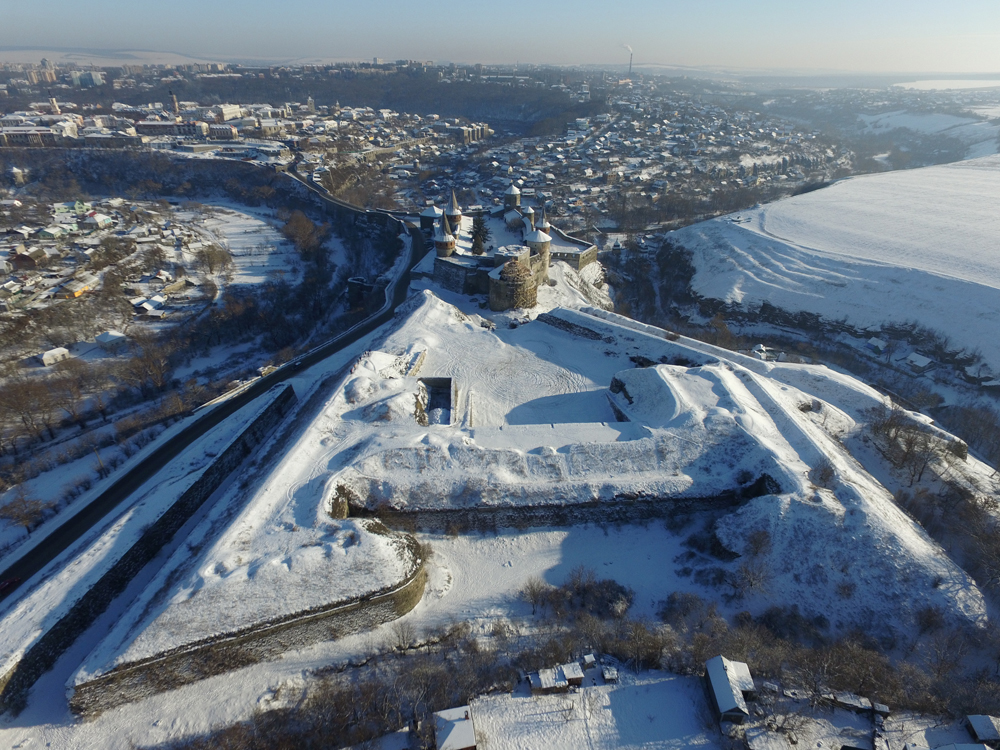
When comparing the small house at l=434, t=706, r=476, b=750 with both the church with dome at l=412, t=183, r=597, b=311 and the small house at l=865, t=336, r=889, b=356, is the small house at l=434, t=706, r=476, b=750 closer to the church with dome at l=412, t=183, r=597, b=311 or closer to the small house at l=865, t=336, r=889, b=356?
the church with dome at l=412, t=183, r=597, b=311

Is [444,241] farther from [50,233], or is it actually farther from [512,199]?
[50,233]

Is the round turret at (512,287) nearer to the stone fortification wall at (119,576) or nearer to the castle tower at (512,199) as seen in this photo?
the stone fortification wall at (119,576)

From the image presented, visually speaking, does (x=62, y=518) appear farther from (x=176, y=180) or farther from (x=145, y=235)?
(x=176, y=180)

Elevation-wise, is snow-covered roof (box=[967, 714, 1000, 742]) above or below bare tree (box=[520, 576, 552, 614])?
above

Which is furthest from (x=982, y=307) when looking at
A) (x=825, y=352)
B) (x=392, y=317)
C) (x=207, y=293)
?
(x=207, y=293)

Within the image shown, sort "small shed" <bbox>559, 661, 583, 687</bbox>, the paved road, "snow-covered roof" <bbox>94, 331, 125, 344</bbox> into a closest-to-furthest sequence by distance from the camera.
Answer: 1. "small shed" <bbox>559, 661, 583, 687</bbox>
2. the paved road
3. "snow-covered roof" <bbox>94, 331, 125, 344</bbox>

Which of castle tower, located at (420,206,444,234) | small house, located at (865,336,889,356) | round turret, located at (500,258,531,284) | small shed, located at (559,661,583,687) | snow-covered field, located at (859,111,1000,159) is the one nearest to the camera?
small shed, located at (559,661,583,687)

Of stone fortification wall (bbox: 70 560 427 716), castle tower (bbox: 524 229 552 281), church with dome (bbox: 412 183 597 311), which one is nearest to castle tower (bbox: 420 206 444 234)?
church with dome (bbox: 412 183 597 311)

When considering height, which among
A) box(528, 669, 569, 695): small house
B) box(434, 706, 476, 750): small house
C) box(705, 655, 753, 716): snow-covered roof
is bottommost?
box(528, 669, 569, 695): small house

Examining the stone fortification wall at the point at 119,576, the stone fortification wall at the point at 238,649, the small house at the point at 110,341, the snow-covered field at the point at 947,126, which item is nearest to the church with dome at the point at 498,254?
the stone fortification wall at the point at 119,576
